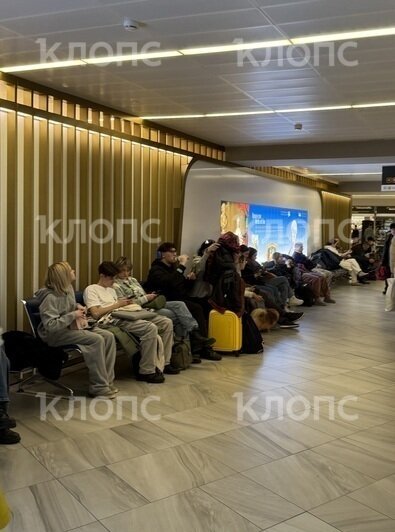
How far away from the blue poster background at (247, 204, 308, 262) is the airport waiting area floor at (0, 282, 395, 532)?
5.75 meters

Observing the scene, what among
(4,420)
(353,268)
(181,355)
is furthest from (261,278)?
(353,268)

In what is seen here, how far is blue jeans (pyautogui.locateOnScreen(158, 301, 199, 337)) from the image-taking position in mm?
6281

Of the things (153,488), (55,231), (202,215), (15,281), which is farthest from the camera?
(202,215)

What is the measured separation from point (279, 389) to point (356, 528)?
248 centimetres

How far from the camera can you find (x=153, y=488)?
330 cm

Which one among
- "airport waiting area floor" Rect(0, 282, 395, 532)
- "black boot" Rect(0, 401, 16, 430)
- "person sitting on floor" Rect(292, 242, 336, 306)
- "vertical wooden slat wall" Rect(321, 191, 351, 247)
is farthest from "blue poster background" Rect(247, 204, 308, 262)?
"black boot" Rect(0, 401, 16, 430)

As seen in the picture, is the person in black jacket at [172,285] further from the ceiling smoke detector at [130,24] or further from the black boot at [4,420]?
the ceiling smoke detector at [130,24]

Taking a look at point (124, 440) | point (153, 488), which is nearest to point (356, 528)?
point (153, 488)

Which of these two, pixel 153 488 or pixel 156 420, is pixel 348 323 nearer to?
pixel 156 420

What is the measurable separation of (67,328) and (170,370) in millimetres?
Answer: 1403

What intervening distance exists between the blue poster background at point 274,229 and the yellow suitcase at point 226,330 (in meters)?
4.77

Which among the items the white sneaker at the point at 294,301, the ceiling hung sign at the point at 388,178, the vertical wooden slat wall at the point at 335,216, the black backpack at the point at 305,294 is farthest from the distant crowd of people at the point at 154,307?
the vertical wooden slat wall at the point at 335,216

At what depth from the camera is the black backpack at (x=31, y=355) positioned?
4.69m

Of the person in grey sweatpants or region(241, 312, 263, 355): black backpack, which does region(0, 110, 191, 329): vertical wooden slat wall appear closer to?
the person in grey sweatpants
